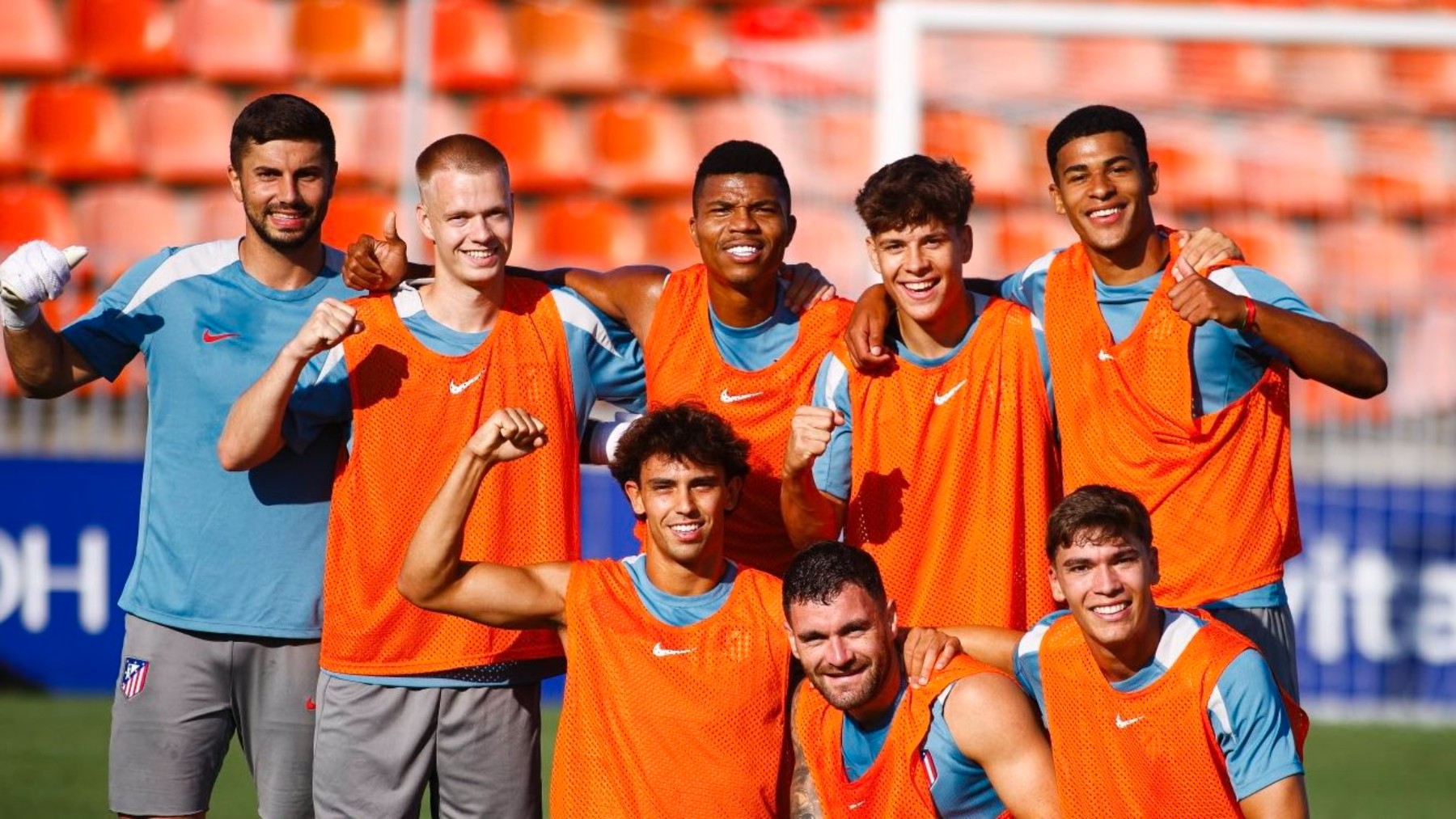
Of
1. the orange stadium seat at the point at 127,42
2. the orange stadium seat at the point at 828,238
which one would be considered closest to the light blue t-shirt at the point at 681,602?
the orange stadium seat at the point at 828,238

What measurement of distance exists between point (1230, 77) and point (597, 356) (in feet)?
20.2

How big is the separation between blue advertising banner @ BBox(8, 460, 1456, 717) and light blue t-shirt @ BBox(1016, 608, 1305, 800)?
4948mm

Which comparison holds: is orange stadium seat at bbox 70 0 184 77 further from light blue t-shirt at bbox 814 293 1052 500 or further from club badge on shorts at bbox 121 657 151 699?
light blue t-shirt at bbox 814 293 1052 500

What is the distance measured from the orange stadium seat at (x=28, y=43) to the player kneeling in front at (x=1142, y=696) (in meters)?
9.27

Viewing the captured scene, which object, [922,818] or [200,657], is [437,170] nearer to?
[200,657]

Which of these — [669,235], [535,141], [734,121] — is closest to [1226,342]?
[669,235]

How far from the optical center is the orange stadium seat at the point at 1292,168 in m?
10.3

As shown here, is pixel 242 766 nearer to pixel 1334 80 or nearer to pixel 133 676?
pixel 133 676

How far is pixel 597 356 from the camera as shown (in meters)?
5.30

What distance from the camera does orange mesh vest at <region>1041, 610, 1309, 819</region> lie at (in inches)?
177

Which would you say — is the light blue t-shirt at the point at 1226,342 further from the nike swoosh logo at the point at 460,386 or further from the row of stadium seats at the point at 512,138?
the row of stadium seats at the point at 512,138

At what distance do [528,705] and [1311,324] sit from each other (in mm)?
2266

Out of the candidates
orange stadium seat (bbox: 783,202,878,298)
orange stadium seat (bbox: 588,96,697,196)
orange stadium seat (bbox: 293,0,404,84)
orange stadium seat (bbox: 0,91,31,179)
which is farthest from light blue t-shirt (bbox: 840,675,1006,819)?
orange stadium seat (bbox: 0,91,31,179)

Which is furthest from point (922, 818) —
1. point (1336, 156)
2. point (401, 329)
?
point (1336, 156)
